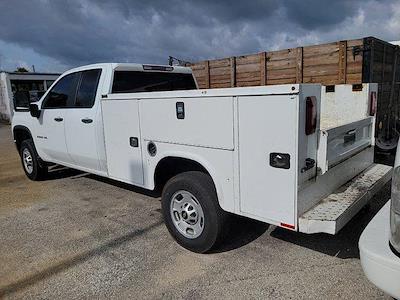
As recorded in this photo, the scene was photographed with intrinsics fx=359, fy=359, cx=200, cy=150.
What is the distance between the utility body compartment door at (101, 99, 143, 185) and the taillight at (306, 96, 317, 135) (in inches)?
75.0

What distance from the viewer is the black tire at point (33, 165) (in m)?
6.43

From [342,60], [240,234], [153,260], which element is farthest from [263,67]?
[153,260]

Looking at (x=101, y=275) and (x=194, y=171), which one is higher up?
(x=194, y=171)

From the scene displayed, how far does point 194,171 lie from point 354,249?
69.0 inches

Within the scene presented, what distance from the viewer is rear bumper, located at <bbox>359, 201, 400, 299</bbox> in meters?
1.83

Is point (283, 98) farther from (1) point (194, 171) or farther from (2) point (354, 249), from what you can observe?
(2) point (354, 249)

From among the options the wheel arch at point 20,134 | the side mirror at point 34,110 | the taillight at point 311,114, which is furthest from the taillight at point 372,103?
the wheel arch at point 20,134

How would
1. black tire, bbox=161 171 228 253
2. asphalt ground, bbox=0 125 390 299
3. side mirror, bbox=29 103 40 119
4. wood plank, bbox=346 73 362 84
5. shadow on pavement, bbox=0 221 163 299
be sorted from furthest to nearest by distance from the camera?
wood plank, bbox=346 73 362 84
side mirror, bbox=29 103 40 119
black tire, bbox=161 171 228 253
shadow on pavement, bbox=0 221 163 299
asphalt ground, bbox=0 125 390 299

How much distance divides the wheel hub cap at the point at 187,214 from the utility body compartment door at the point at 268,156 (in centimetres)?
59

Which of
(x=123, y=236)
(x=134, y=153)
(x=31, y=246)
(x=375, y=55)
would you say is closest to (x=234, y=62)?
(x=375, y=55)

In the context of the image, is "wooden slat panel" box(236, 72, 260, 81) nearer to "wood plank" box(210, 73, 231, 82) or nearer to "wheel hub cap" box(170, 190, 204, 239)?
"wood plank" box(210, 73, 231, 82)

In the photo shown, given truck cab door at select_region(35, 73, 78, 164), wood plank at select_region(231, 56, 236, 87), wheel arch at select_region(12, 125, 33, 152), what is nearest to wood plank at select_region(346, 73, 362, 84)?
wood plank at select_region(231, 56, 236, 87)

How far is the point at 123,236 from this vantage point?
13.3 feet

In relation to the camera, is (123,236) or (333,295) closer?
(333,295)
